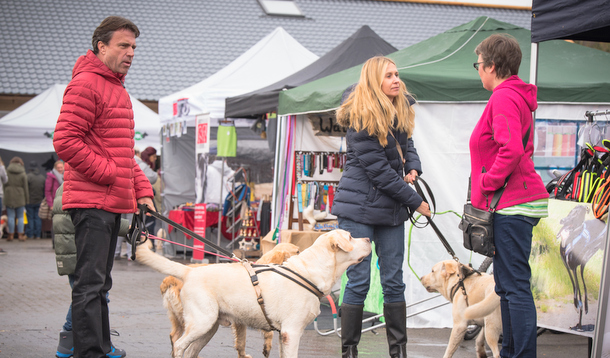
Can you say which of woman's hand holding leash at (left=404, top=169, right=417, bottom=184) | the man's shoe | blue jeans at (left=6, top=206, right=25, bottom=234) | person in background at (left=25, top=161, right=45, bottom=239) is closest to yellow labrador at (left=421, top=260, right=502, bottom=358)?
woman's hand holding leash at (left=404, top=169, right=417, bottom=184)

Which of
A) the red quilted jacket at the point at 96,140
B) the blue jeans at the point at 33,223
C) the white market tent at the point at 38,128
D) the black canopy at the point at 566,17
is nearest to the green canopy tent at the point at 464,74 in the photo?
the black canopy at the point at 566,17

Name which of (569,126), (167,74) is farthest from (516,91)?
(167,74)

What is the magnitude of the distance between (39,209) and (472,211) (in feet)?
50.6

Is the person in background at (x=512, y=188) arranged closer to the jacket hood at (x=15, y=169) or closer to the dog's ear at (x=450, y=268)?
the dog's ear at (x=450, y=268)

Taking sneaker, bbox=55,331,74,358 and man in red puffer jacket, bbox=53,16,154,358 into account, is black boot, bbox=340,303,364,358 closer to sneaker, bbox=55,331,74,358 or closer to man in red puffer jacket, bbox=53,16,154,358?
man in red puffer jacket, bbox=53,16,154,358

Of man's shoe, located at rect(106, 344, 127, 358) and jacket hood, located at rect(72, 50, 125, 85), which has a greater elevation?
jacket hood, located at rect(72, 50, 125, 85)

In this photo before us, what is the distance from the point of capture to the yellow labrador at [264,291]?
3713mm

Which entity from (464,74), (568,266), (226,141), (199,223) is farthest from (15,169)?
(568,266)

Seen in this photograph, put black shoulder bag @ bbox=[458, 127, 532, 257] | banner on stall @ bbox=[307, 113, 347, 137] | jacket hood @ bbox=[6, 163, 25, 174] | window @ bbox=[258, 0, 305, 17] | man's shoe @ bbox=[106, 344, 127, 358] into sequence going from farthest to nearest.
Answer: window @ bbox=[258, 0, 305, 17], jacket hood @ bbox=[6, 163, 25, 174], banner on stall @ bbox=[307, 113, 347, 137], man's shoe @ bbox=[106, 344, 127, 358], black shoulder bag @ bbox=[458, 127, 532, 257]

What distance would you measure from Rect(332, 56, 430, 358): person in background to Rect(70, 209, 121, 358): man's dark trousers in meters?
1.62

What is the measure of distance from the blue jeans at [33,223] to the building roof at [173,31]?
285 inches

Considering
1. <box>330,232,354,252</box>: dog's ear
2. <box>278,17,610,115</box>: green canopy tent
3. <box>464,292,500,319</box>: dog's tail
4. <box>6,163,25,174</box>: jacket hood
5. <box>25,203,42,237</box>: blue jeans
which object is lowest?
<box>25,203,42,237</box>: blue jeans

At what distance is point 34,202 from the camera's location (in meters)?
16.4

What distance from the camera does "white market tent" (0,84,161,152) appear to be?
1595 cm
